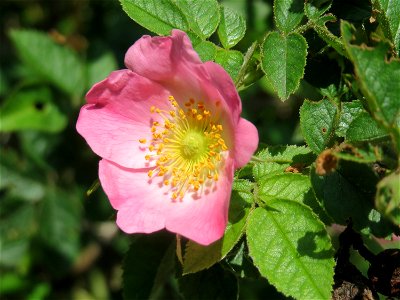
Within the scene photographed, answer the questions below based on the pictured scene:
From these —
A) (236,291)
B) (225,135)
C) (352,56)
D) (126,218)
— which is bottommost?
(236,291)

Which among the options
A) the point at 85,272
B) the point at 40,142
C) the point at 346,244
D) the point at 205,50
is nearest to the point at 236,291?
the point at 346,244

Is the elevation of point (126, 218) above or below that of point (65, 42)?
above

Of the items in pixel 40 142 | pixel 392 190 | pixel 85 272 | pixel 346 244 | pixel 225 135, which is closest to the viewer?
pixel 392 190

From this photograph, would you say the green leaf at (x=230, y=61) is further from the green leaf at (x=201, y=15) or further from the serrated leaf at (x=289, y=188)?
the serrated leaf at (x=289, y=188)

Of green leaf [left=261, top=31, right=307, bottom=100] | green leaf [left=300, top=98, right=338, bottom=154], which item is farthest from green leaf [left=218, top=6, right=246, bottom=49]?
green leaf [left=300, top=98, right=338, bottom=154]

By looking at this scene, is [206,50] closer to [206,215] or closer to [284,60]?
[284,60]

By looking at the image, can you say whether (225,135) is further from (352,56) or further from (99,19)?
(99,19)

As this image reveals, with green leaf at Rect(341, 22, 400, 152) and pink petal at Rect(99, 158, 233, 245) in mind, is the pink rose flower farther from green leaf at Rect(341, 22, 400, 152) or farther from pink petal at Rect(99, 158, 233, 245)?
green leaf at Rect(341, 22, 400, 152)
